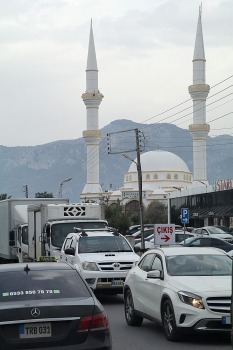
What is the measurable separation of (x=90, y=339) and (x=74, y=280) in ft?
3.03

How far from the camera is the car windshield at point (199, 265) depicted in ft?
40.4

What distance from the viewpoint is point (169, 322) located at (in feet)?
38.2

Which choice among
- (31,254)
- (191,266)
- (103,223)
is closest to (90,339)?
(191,266)

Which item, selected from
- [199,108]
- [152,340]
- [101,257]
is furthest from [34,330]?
[199,108]

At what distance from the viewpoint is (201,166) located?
114375mm

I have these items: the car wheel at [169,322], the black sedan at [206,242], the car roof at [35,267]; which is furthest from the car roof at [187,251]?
the black sedan at [206,242]

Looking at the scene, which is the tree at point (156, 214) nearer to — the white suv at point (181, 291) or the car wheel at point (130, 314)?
the car wheel at point (130, 314)

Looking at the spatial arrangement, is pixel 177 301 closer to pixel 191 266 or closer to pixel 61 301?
pixel 191 266

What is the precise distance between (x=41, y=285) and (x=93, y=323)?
78 cm

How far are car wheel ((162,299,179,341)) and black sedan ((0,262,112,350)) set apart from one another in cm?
344

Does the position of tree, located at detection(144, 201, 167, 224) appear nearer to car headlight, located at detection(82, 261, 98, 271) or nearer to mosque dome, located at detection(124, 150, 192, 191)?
mosque dome, located at detection(124, 150, 192, 191)

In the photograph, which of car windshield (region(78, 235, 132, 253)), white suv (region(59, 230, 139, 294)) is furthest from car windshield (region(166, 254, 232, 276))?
car windshield (region(78, 235, 132, 253))

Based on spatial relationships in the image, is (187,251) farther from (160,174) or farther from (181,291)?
(160,174)

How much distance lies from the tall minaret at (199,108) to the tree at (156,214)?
706 cm
